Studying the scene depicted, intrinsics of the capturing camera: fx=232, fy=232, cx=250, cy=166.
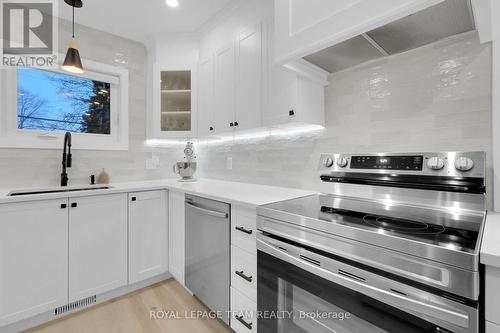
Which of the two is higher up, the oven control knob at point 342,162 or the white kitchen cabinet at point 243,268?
the oven control knob at point 342,162

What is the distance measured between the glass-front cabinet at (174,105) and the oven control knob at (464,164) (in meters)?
2.13

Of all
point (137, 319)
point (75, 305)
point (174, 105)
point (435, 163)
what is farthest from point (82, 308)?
point (435, 163)

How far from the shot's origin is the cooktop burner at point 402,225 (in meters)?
0.81

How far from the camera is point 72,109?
2.35 meters

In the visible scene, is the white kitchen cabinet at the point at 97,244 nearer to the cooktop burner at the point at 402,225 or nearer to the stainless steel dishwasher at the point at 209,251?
the stainless steel dishwasher at the point at 209,251

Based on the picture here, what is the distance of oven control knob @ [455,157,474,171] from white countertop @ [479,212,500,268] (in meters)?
0.21

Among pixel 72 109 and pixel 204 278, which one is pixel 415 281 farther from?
pixel 72 109

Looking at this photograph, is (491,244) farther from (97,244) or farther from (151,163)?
(151,163)

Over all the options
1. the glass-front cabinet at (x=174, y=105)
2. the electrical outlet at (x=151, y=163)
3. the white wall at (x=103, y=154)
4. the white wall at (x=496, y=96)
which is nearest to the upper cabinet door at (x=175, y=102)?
the glass-front cabinet at (x=174, y=105)

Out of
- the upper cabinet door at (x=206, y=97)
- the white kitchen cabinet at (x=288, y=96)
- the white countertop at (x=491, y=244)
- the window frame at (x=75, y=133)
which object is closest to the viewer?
the white countertop at (x=491, y=244)

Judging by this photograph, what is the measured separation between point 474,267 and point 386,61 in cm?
118

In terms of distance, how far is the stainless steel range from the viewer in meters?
0.64

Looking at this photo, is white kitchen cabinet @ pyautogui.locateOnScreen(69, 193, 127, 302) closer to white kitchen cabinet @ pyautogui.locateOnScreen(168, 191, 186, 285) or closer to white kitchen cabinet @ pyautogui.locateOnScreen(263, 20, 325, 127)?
white kitchen cabinet @ pyautogui.locateOnScreen(168, 191, 186, 285)

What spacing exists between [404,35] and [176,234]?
6.89 feet
